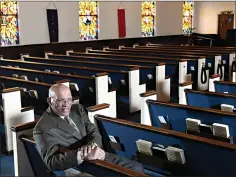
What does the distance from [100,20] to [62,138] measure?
32.2 ft

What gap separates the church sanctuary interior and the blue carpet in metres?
0.01

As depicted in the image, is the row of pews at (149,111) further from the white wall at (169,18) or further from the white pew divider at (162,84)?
the white wall at (169,18)

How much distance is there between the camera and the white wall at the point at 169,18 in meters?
14.5

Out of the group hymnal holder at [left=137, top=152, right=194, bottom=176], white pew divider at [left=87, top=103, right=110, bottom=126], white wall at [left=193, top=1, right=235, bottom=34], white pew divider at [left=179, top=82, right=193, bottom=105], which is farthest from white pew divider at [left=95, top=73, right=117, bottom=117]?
white wall at [left=193, top=1, right=235, bottom=34]

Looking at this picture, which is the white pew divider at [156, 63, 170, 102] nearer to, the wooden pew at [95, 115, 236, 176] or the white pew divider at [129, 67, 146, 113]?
the white pew divider at [129, 67, 146, 113]

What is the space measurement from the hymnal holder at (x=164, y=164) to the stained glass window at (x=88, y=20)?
29.8 ft

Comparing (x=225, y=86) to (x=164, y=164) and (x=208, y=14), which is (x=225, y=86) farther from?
(x=208, y=14)

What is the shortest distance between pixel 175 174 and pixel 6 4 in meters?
8.21

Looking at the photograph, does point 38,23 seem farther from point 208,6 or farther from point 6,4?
point 208,6

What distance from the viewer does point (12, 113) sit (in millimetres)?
4090

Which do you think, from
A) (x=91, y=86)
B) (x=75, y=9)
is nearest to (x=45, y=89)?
(x=91, y=86)

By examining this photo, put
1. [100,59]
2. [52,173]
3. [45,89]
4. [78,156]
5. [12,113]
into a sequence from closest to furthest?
[78,156]
[52,173]
[12,113]
[45,89]
[100,59]

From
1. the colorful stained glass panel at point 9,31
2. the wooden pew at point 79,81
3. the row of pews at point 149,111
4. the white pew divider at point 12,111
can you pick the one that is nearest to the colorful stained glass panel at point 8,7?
the colorful stained glass panel at point 9,31

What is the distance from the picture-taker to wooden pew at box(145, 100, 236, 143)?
3.25 meters
